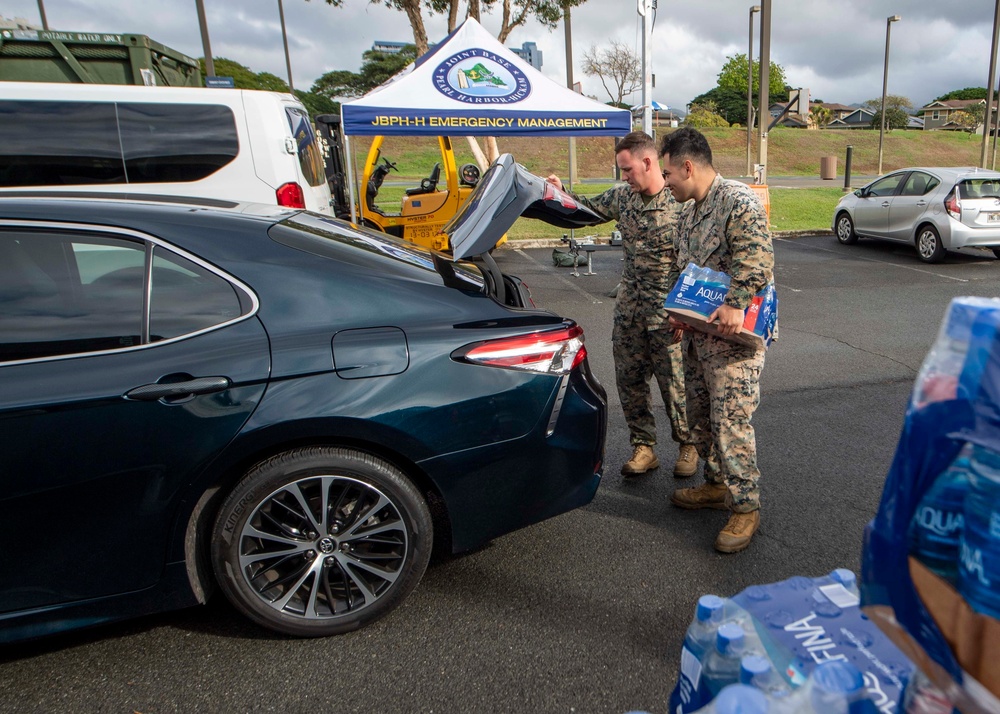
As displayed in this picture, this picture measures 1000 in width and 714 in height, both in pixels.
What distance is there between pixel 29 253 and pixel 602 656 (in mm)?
2395

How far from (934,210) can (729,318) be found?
1014 cm

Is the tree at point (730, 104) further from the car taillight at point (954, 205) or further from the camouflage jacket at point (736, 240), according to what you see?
the camouflage jacket at point (736, 240)

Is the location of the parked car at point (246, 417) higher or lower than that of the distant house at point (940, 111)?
lower

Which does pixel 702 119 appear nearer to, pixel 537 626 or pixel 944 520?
pixel 537 626

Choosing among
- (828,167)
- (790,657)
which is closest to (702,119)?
(828,167)

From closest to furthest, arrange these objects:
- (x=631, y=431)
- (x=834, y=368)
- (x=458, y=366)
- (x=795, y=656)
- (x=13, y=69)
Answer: (x=795, y=656) < (x=458, y=366) < (x=631, y=431) < (x=834, y=368) < (x=13, y=69)

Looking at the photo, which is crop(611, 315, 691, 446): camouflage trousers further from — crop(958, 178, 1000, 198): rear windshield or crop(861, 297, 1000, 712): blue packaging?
crop(958, 178, 1000, 198): rear windshield

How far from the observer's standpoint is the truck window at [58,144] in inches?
262

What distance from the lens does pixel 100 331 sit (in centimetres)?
245

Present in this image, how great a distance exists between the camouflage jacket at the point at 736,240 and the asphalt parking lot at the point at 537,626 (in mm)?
1140

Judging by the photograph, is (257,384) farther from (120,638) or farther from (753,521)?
(753,521)

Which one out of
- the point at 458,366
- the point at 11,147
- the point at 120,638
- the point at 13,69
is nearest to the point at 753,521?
the point at 458,366

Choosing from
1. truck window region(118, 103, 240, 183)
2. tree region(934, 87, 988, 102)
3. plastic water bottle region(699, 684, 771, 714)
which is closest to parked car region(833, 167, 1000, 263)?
truck window region(118, 103, 240, 183)

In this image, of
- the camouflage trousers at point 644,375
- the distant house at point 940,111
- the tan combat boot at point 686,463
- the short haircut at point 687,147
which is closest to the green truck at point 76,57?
the camouflage trousers at point 644,375
